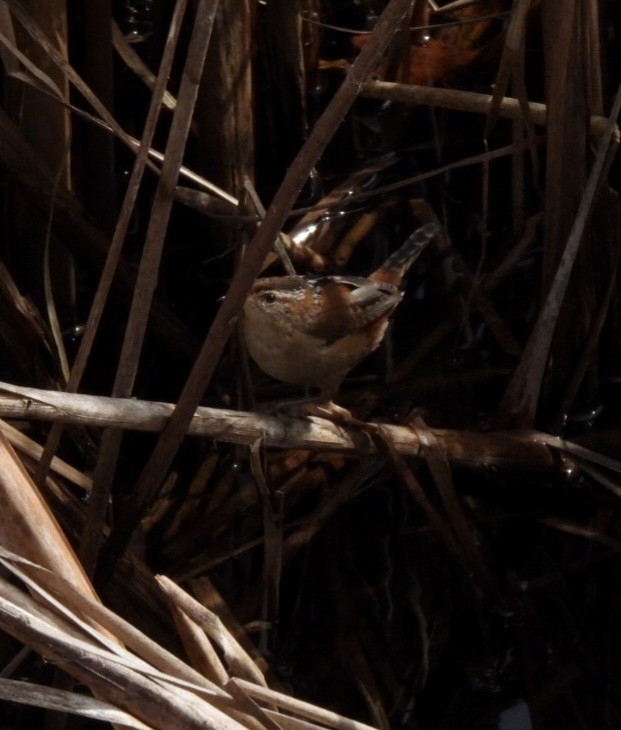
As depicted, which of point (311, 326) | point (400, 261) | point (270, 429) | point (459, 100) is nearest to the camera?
point (270, 429)

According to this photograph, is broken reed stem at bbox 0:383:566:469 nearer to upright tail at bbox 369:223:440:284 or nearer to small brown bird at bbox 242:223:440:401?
small brown bird at bbox 242:223:440:401

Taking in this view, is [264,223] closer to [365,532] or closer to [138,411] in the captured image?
[138,411]

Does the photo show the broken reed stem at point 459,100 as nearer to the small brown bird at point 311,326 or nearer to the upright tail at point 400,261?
the upright tail at point 400,261

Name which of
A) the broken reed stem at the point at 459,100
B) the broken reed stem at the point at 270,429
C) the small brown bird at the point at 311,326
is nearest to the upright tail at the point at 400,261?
the small brown bird at the point at 311,326

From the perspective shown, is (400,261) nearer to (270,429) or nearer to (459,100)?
(459,100)

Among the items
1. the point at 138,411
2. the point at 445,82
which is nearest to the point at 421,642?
the point at 138,411

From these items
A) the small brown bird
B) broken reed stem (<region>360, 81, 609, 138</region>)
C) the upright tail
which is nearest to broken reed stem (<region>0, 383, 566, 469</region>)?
the small brown bird

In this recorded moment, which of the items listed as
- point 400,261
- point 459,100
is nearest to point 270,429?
point 400,261

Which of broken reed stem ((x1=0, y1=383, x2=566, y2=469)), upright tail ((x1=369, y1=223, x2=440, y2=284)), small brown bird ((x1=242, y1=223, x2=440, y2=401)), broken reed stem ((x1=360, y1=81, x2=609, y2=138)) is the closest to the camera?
broken reed stem ((x1=0, y1=383, x2=566, y2=469))
